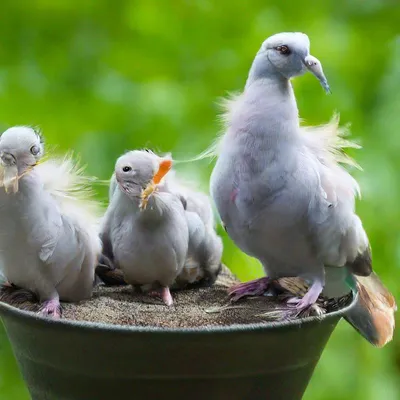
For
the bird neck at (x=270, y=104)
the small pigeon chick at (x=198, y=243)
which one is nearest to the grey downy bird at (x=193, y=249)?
the small pigeon chick at (x=198, y=243)

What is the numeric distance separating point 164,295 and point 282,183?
15 cm

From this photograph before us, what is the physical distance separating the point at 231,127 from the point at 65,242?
0.17m

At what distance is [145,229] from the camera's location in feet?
2.32

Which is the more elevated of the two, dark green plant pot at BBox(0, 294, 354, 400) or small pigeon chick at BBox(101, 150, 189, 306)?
small pigeon chick at BBox(101, 150, 189, 306)

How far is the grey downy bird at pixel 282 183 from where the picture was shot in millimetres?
672

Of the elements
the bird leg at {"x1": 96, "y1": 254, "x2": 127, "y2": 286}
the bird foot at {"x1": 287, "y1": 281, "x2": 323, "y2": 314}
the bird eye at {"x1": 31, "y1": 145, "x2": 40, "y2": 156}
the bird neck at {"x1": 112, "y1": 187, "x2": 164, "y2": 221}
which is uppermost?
the bird eye at {"x1": 31, "y1": 145, "x2": 40, "y2": 156}

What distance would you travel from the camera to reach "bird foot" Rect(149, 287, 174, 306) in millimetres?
713

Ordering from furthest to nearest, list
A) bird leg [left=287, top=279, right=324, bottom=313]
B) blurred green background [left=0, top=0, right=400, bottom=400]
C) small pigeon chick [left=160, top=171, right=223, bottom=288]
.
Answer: blurred green background [left=0, top=0, right=400, bottom=400]
small pigeon chick [left=160, top=171, right=223, bottom=288]
bird leg [left=287, top=279, right=324, bottom=313]

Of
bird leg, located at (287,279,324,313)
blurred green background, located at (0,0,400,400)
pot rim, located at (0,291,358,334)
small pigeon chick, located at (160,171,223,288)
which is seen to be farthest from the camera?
blurred green background, located at (0,0,400,400)

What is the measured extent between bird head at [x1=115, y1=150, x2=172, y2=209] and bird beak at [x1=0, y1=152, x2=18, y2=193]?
88mm

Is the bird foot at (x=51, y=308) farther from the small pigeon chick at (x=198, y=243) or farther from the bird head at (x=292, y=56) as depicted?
the bird head at (x=292, y=56)

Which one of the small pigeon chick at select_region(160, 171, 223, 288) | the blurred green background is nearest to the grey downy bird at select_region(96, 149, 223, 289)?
the small pigeon chick at select_region(160, 171, 223, 288)

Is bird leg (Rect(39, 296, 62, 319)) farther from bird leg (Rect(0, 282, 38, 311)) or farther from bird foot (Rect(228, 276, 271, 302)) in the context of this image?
bird foot (Rect(228, 276, 271, 302))

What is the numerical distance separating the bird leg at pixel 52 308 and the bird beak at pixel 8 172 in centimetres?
10
